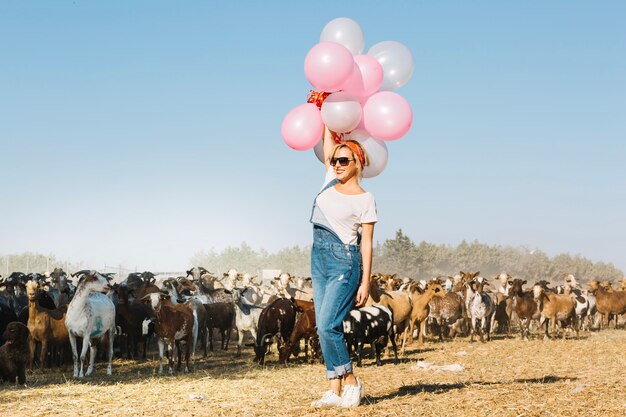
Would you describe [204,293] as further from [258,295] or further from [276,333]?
[276,333]

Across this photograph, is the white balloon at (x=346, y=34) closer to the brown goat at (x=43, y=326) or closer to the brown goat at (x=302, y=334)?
the brown goat at (x=302, y=334)

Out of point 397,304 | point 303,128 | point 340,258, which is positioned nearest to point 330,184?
point 340,258

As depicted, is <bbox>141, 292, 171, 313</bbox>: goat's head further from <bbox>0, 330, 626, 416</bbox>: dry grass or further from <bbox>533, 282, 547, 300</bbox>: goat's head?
<bbox>533, 282, 547, 300</bbox>: goat's head

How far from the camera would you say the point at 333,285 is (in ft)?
21.7

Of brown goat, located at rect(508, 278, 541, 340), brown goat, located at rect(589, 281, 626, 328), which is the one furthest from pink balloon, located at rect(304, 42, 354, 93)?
brown goat, located at rect(589, 281, 626, 328)

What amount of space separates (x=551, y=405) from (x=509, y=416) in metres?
0.81

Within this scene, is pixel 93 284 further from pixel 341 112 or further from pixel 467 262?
pixel 467 262

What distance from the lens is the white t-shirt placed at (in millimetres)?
6668

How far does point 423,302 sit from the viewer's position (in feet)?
68.8

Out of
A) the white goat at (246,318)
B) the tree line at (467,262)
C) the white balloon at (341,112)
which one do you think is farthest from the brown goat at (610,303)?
the tree line at (467,262)

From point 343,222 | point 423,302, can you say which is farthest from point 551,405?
point 423,302

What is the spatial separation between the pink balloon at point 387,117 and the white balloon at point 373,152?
0.09m

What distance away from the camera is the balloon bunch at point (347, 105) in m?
7.83

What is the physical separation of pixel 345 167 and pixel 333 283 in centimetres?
119
